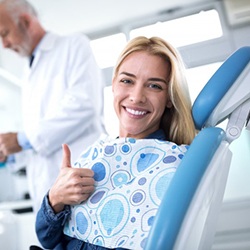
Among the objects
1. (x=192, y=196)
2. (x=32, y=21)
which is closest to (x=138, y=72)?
(x=192, y=196)

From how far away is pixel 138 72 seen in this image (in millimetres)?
983

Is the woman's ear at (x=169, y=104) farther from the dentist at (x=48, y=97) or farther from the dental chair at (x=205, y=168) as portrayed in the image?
the dentist at (x=48, y=97)

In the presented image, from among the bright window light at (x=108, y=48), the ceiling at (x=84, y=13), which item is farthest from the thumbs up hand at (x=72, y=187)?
the ceiling at (x=84, y=13)

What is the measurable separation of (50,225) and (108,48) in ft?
4.00

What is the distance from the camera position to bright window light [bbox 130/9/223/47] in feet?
4.83

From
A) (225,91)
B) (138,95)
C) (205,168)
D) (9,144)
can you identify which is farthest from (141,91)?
(9,144)

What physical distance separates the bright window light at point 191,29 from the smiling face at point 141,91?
1.50 feet

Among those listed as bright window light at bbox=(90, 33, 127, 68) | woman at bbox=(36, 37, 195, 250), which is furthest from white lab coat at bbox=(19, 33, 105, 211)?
woman at bbox=(36, 37, 195, 250)

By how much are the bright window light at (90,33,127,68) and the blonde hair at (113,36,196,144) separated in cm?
63

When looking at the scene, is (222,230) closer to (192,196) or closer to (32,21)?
(192,196)

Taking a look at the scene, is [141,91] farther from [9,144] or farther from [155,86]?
[9,144]

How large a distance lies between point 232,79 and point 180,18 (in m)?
1.02

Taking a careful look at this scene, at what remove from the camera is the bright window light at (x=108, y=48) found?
173 cm

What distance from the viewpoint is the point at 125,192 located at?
848mm
